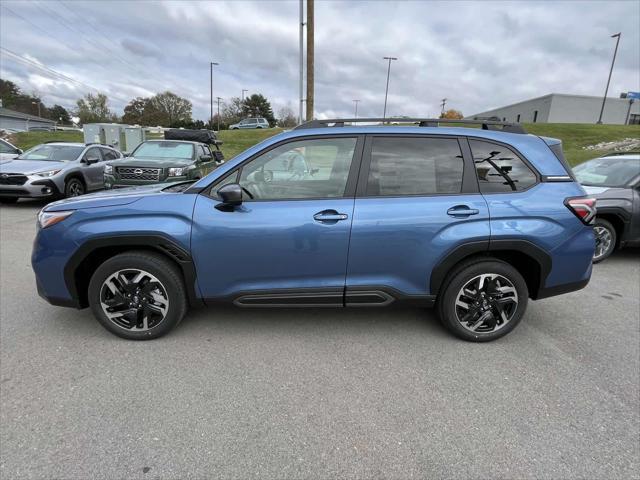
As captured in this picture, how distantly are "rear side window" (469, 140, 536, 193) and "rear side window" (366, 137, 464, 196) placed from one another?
0.17m

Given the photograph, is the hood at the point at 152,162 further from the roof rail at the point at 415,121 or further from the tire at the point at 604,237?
the tire at the point at 604,237

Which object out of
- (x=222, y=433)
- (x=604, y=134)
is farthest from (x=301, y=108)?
(x=604, y=134)

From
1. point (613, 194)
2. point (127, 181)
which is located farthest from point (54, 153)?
point (613, 194)

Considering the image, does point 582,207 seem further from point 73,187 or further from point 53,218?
point 73,187

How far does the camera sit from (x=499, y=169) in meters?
3.23

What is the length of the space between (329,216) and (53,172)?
9.05m

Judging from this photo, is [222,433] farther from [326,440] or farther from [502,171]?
[502,171]

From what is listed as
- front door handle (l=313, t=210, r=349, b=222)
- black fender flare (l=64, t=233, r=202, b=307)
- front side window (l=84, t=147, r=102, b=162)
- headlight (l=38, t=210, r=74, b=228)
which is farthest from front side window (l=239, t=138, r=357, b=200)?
front side window (l=84, t=147, r=102, b=162)

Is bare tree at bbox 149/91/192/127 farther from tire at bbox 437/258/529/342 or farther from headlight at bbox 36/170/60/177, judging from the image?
tire at bbox 437/258/529/342

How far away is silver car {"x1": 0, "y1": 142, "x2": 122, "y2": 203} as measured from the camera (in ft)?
29.0

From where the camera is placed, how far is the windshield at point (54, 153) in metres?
10.1

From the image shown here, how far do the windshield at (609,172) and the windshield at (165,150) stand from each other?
28.9 feet

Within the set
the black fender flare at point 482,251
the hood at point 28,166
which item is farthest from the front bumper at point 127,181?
the black fender flare at point 482,251

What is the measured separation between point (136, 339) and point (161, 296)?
45 cm
